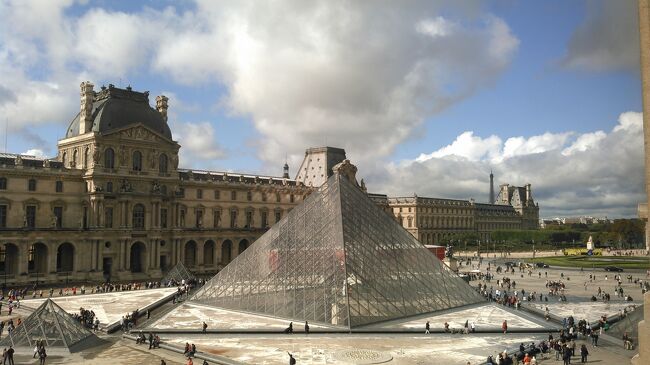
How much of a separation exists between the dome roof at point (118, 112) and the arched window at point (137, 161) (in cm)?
265

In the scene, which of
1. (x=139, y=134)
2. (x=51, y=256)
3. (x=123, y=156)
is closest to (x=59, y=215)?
(x=51, y=256)

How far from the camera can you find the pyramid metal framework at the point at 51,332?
2203 centimetres

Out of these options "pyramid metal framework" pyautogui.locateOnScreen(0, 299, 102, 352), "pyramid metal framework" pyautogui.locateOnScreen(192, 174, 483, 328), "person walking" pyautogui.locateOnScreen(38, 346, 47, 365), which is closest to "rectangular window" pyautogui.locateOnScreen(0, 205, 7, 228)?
"pyramid metal framework" pyautogui.locateOnScreen(192, 174, 483, 328)

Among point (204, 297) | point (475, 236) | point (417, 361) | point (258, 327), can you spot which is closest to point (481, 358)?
point (417, 361)

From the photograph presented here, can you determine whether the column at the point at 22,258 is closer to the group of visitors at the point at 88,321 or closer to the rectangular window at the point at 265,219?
the group of visitors at the point at 88,321

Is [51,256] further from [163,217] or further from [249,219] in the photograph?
[249,219]

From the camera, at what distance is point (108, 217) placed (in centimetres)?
4806

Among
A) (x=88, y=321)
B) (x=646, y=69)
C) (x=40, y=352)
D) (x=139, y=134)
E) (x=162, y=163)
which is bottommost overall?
(x=40, y=352)

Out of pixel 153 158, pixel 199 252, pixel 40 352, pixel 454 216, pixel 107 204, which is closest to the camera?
pixel 40 352

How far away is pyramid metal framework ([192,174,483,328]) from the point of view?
87.4 ft

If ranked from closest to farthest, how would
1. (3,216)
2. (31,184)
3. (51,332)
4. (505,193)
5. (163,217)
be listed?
(51,332) < (3,216) < (31,184) < (163,217) < (505,193)

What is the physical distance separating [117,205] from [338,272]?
28270 millimetres

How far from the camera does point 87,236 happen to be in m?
46.4

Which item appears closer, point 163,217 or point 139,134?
point 139,134
